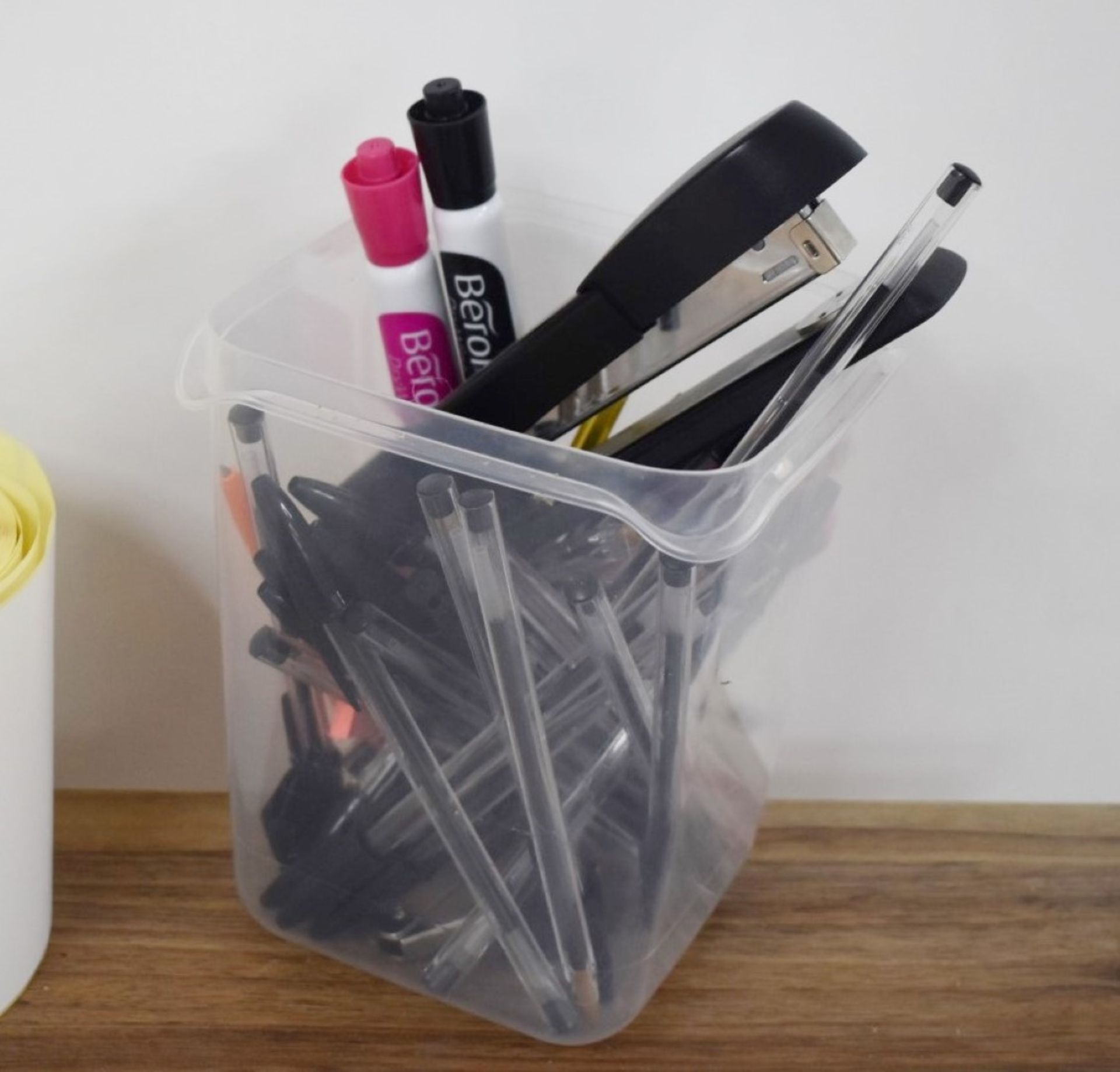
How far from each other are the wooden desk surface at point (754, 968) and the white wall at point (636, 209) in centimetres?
6

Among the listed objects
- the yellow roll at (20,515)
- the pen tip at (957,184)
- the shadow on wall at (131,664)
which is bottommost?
the shadow on wall at (131,664)

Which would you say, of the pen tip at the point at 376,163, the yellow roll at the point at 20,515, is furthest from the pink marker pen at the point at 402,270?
the yellow roll at the point at 20,515

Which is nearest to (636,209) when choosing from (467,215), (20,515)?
(467,215)

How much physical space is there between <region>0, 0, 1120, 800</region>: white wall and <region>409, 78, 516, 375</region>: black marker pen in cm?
6

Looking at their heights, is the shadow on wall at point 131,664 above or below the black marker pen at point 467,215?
below

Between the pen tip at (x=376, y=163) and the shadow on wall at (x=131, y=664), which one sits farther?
the shadow on wall at (x=131, y=664)

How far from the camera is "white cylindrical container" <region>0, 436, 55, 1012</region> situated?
0.39 m

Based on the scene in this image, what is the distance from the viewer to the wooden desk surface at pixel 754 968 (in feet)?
Answer: 1.45

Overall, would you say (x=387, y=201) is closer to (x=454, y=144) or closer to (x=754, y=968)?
(x=454, y=144)

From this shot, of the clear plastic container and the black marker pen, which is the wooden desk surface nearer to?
the clear plastic container

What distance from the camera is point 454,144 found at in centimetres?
37

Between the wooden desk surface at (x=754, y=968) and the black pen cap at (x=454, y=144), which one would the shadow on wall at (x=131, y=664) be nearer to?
the wooden desk surface at (x=754, y=968)

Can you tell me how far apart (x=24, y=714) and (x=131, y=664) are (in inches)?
5.3

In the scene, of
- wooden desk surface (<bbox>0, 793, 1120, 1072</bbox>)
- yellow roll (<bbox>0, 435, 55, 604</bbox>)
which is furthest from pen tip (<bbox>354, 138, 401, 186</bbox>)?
wooden desk surface (<bbox>0, 793, 1120, 1072</bbox>)
